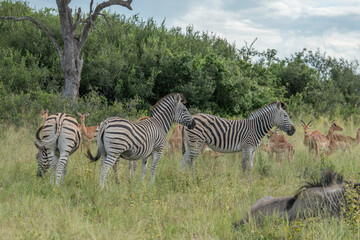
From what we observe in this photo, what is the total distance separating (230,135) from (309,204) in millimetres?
3822

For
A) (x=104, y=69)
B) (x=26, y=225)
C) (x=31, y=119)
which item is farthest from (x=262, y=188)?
(x=104, y=69)

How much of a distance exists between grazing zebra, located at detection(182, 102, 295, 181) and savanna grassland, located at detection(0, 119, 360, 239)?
440 mm

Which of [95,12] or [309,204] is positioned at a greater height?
[95,12]

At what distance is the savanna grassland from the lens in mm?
5500

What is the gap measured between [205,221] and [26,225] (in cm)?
234

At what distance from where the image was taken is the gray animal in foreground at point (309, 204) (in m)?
5.94

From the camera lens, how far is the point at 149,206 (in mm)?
6414

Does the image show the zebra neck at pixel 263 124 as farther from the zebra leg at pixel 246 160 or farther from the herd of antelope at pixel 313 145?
the herd of antelope at pixel 313 145

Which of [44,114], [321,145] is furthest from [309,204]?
[44,114]

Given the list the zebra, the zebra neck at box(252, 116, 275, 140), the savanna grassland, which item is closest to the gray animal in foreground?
the savanna grassland

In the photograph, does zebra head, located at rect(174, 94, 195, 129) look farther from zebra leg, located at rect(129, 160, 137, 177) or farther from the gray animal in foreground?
the gray animal in foreground

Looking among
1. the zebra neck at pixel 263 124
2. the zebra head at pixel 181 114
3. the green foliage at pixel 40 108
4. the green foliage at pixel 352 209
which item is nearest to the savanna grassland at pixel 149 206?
the green foliage at pixel 352 209

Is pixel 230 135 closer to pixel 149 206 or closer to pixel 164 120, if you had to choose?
pixel 164 120

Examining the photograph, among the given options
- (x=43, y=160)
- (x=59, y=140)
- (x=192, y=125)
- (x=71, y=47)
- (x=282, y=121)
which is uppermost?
(x=71, y=47)
